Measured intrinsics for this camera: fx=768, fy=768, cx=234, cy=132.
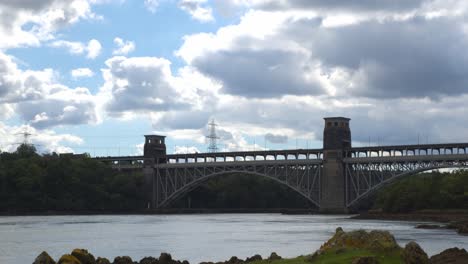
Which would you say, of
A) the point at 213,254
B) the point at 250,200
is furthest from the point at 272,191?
the point at 213,254

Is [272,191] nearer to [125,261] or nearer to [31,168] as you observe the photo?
[31,168]

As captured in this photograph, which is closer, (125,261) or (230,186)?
(125,261)

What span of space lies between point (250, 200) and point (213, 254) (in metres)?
135

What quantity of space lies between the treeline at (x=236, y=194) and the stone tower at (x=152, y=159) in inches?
373

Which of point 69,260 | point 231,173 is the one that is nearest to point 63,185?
point 231,173

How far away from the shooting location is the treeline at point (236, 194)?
7269 inches

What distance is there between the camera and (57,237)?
74250 millimetres

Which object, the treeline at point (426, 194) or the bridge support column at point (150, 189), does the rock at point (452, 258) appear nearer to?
the treeline at point (426, 194)

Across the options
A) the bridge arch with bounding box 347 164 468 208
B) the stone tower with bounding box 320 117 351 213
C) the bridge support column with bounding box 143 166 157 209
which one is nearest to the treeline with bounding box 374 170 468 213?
the bridge arch with bounding box 347 164 468 208

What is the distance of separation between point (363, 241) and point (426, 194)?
8392 cm

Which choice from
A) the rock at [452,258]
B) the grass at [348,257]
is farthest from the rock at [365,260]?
the rock at [452,258]

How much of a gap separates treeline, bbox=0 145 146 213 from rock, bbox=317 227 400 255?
402ft

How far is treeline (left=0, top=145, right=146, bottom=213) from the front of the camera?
150625 millimetres

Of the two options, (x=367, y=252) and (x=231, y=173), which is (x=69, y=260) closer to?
(x=367, y=252)
